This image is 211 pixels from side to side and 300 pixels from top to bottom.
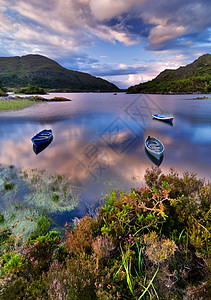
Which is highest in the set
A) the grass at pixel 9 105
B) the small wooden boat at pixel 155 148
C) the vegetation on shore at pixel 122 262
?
the grass at pixel 9 105

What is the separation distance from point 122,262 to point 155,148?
18246 mm

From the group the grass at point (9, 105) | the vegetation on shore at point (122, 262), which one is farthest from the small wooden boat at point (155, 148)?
the grass at point (9, 105)

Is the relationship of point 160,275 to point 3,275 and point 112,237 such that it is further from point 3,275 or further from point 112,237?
point 3,275

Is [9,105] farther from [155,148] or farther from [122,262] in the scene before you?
[122,262]

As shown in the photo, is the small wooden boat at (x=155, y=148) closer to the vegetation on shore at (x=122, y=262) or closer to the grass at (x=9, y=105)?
the vegetation on shore at (x=122, y=262)

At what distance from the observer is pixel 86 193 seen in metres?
12.0

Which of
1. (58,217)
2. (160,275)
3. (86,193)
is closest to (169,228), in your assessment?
(160,275)

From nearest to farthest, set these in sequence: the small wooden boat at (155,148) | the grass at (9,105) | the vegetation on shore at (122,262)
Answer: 1. the vegetation on shore at (122,262)
2. the small wooden boat at (155,148)
3. the grass at (9,105)

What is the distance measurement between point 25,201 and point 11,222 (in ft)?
6.34

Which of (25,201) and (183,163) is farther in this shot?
(183,163)

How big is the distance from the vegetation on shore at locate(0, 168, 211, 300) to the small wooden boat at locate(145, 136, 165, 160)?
12453 millimetres

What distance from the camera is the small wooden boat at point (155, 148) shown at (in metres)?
17.5

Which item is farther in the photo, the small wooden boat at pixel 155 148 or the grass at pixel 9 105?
the grass at pixel 9 105

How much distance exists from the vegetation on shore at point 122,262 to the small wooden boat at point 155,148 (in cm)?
1245
